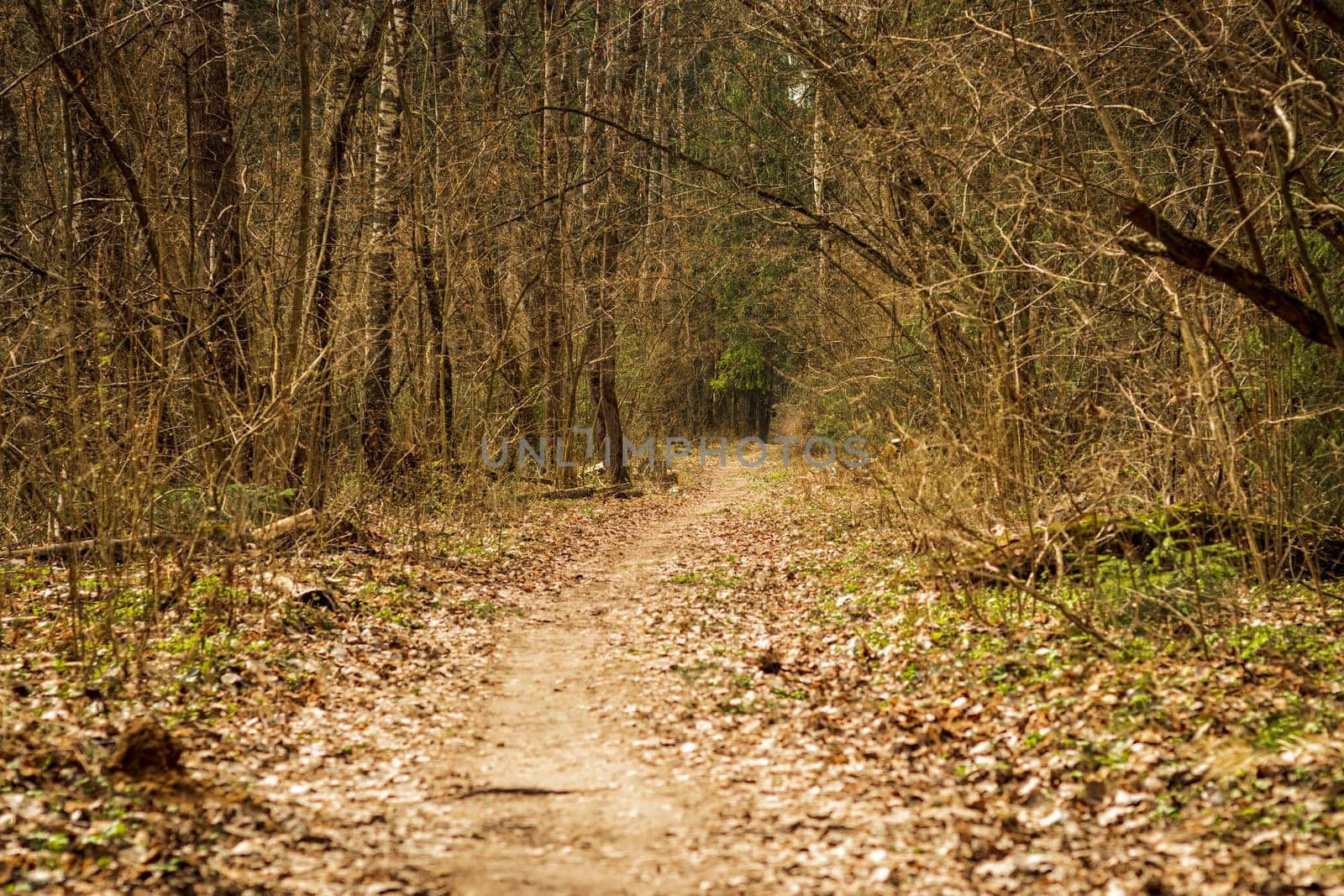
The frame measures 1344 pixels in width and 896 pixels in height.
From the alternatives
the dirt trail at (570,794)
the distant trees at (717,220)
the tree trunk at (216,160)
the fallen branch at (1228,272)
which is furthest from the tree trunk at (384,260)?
the fallen branch at (1228,272)

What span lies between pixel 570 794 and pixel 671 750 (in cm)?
83

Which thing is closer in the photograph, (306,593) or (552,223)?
(306,593)

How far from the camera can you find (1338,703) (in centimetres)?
518

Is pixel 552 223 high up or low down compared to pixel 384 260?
up

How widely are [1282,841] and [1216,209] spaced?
6260 millimetres

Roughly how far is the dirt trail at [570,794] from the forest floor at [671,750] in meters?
0.02

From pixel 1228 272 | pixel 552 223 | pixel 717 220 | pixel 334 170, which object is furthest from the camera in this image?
pixel 552 223

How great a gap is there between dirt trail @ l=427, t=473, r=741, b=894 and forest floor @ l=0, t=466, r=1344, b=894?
21 mm

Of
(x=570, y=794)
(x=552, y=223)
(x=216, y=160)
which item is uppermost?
(x=552, y=223)

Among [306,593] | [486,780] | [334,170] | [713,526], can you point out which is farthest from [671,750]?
[713,526]

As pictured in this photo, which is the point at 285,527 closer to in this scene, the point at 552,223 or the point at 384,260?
the point at 384,260

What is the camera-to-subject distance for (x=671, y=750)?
5984 millimetres

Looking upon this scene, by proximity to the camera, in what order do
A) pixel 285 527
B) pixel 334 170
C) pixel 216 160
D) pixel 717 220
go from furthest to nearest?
1. pixel 717 220
2. pixel 334 170
3. pixel 216 160
4. pixel 285 527

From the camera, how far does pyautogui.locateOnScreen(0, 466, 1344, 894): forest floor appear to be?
14.0 ft
